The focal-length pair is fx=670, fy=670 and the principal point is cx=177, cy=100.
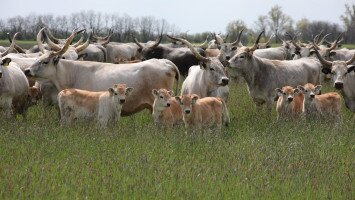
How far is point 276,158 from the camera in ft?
27.5

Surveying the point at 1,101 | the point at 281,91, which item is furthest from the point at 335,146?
the point at 1,101

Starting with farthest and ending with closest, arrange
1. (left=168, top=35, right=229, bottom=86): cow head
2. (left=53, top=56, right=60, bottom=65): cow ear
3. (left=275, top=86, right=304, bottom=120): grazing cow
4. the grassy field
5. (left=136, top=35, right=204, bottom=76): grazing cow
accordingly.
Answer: (left=136, top=35, right=204, bottom=76): grazing cow < (left=53, top=56, right=60, bottom=65): cow ear < (left=168, top=35, right=229, bottom=86): cow head < (left=275, top=86, right=304, bottom=120): grazing cow < the grassy field

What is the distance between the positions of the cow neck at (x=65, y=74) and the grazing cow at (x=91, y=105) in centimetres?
132

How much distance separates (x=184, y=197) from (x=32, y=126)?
4.09m

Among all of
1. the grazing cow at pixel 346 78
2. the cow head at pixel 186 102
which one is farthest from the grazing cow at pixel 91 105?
the grazing cow at pixel 346 78

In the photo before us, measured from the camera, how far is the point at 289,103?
460 inches

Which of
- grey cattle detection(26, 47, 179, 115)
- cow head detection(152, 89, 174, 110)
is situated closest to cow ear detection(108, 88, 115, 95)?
cow head detection(152, 89, 174, 110)

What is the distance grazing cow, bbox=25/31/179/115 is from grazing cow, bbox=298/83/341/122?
8.04 ft

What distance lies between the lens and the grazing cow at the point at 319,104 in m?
11.7

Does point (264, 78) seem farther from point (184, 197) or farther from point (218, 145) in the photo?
point (184, 197)

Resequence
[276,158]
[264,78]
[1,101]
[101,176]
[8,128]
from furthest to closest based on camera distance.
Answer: [264,78]
[1,101]
[8,128]
[276,158]
[101,176]

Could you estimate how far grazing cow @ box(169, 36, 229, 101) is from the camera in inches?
464

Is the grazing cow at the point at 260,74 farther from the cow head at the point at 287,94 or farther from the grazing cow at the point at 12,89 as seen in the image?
the grazing cow at the point at 12,89

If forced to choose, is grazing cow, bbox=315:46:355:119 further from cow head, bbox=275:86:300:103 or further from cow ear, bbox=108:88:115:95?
cow ear, bbox=108:88:115:95
